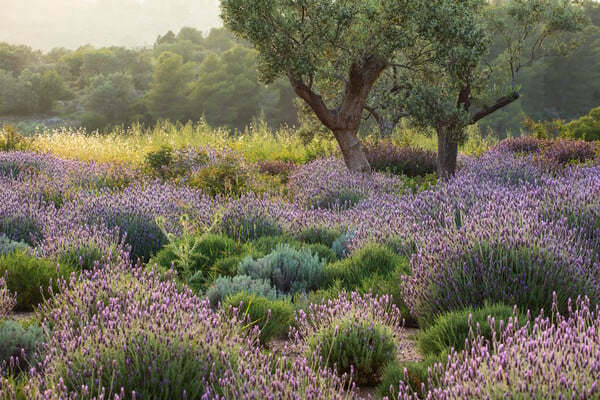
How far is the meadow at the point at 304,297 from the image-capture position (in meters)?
2.45

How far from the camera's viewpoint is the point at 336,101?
1424 cm

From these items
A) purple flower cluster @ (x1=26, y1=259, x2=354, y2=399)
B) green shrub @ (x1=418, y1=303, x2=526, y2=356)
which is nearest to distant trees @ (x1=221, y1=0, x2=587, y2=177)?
green shrub @ (x1=418, y1=303, x2=526, y2=356)

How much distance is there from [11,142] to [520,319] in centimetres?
1464

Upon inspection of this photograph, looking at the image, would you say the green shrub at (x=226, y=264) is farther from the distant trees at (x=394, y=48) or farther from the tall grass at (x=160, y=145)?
the tall grass at (x=160, y=145)

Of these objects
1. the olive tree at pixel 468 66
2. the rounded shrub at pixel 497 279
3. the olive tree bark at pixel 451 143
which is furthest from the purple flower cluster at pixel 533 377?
the olive tree bark at pixel 451 143

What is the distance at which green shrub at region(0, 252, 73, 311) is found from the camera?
4.70m

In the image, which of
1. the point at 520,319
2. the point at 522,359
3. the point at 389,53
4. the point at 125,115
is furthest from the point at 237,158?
the point at 125,115

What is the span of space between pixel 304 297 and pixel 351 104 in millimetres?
7434

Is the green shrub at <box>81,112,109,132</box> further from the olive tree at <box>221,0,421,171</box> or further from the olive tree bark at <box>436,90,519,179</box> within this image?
the olive tree bark at <box>436,90,519,179</box>

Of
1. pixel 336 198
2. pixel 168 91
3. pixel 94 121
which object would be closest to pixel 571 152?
pixel 336 198

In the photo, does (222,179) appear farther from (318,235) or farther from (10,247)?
(10,247)

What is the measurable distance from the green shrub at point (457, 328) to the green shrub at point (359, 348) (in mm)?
275

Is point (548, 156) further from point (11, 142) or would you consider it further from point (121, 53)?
point (121, 53)

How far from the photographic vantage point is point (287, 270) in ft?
16.8
